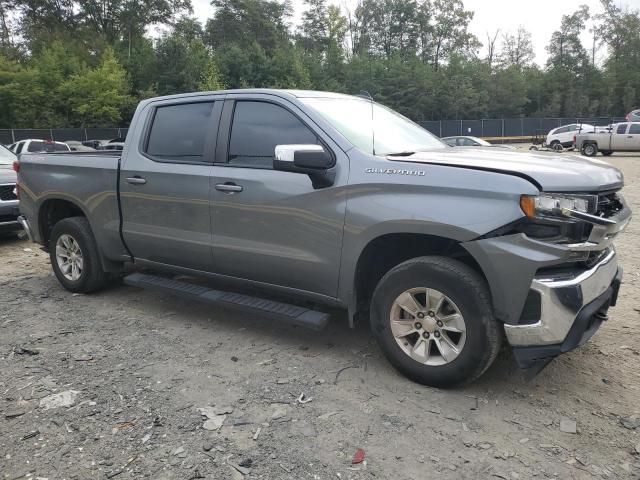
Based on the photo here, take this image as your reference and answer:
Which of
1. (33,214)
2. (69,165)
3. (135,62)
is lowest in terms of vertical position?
(33,214)

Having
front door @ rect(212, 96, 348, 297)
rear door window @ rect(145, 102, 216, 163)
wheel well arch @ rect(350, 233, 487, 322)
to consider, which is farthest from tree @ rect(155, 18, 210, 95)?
wheel well arch @ rect(350, 233, 487, 322)

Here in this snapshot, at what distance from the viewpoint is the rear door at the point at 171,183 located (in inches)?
166

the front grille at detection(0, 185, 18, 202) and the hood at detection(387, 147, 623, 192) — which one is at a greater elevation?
the hood at detection(387, 147, 623, 192)

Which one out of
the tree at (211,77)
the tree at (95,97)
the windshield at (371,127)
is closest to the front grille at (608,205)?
the windshield at (371,127)

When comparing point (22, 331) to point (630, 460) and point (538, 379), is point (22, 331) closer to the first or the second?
point (538, 379)

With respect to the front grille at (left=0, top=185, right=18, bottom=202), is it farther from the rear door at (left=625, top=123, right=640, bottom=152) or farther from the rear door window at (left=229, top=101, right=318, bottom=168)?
the rear door at (left=625, top=123, right=640, bottom=152)

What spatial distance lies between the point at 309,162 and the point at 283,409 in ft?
5.03

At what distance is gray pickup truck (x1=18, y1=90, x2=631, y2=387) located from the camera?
2.89 m

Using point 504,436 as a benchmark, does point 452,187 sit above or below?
above

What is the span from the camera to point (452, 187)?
3.06 meters

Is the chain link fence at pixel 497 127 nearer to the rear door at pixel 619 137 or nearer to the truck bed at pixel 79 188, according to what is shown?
the rear door at pixel 619 137

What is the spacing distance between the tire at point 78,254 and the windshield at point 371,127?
2.72m

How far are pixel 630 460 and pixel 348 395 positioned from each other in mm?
1526

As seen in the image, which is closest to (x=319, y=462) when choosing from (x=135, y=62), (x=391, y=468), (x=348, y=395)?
(x=391, y=468)
